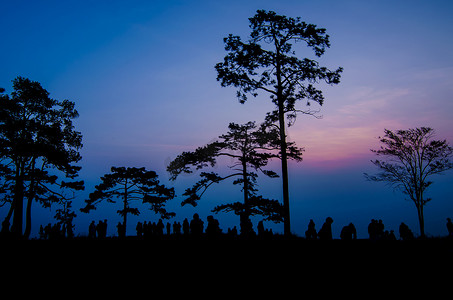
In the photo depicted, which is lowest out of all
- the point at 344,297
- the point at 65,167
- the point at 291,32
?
the point at 344,297

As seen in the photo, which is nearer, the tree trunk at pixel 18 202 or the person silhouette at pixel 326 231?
the person silhouette at pixel 326 231

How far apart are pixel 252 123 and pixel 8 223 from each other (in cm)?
2154

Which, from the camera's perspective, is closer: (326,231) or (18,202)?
(326,231)

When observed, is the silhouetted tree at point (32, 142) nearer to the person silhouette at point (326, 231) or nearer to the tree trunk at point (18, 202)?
the tree trunk at point (18, 202)

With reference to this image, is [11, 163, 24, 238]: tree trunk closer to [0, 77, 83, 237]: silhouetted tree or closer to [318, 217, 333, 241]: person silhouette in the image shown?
[0, 77, 83, 237]: silhouetted tree

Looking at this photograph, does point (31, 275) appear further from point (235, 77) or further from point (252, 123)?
point (252, 123)

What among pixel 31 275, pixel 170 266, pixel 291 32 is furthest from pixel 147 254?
pixel 291 32

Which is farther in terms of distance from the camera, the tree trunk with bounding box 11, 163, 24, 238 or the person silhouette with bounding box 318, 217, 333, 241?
the tree trunk with bounding box 11, 163, 24, 238

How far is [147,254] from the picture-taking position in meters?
8.93

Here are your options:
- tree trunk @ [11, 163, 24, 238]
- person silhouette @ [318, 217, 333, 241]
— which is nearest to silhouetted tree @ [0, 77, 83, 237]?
tree trunk @ [11, 163, 24, 238]

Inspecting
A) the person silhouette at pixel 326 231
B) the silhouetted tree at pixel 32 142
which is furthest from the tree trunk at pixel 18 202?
the person silhouette at pixel 326 231

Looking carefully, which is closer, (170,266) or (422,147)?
(170,266)

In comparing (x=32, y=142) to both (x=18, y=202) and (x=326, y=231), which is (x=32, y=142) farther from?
(x=326, y=231)

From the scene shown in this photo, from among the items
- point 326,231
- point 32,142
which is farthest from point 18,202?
point 326,231
